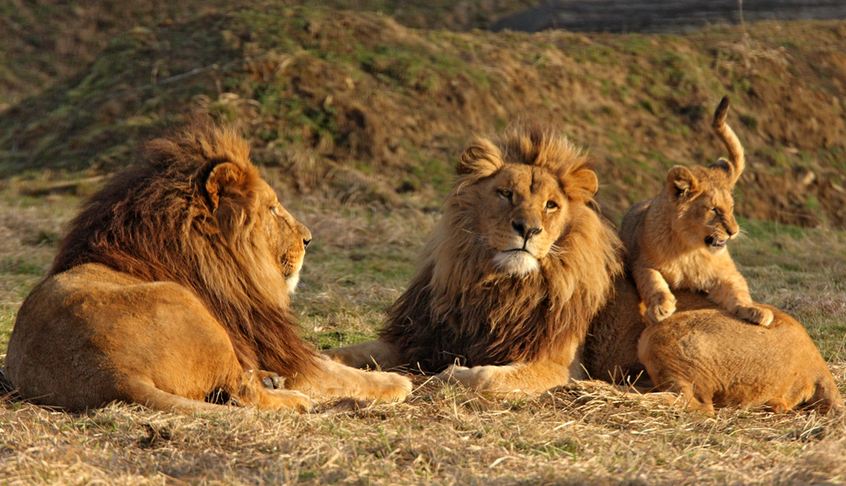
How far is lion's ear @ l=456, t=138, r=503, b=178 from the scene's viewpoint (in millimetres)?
5281

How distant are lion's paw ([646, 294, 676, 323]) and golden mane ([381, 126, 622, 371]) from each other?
0.89 ft

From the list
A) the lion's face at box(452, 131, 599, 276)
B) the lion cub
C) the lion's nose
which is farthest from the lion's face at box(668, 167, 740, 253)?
the lion's nose

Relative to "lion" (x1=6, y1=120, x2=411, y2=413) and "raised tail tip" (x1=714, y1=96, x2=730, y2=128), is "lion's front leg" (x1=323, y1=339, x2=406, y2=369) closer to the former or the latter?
"lion" (x1=6, y1=120, x2=411, y2=413)

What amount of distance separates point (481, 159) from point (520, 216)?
0.47 metres

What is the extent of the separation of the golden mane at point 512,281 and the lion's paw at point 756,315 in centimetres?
61

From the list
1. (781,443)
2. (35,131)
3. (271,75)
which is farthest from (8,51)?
(781,443)

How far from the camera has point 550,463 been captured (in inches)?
148

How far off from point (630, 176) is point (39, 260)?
701cm

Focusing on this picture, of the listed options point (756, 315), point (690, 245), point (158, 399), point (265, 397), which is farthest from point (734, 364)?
point (158, 399)

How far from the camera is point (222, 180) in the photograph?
4.67 m

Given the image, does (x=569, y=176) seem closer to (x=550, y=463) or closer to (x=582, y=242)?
(x=582, y=242)

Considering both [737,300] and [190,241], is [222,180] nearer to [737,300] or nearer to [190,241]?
[190,241]

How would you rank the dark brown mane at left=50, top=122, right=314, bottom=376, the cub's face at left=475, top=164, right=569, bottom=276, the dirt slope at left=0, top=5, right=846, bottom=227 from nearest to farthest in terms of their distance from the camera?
the dark brown mane at left=50, top=122, right=314, bottom=376
the cub's face at left=475, top=164, right=569, bottom=276
the dirt slope at left=0, top=5, right=846, bottom=227

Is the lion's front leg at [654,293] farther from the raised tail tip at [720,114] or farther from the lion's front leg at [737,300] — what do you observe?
the raised tail tip at [720,114]
